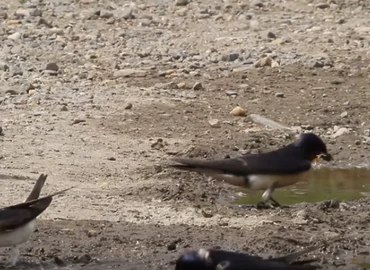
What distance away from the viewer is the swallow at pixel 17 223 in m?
7.82

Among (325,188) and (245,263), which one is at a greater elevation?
(245,263)

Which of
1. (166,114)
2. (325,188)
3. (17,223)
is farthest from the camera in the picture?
(166,114)

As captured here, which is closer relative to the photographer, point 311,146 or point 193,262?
point 193,262

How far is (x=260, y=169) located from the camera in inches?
376

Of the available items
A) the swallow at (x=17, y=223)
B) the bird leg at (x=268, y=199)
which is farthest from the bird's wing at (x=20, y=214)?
the bird leg at (x=268, y=199)

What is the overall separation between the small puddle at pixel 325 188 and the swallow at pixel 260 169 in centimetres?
41

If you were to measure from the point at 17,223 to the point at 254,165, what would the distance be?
2.41 metres

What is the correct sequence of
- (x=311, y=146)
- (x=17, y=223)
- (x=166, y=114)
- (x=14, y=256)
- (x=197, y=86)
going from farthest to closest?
(x=197, y=86) < (x=166, y=114) < (x=311, y=146) < (x=14, y=256) < (x=17, y=223)

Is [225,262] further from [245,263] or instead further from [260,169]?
[260,169]

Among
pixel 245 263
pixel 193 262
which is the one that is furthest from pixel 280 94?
pixel 193 262

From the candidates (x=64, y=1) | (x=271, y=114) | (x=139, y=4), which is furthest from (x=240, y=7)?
(x=271, y=114)

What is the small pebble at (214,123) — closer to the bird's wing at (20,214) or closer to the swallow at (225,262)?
the bird's wing at (20,214)

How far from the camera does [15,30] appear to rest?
657 inches

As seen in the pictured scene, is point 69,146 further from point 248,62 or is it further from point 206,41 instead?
point 206,41
